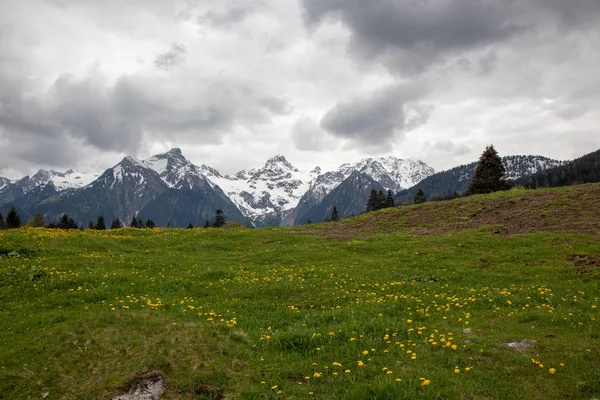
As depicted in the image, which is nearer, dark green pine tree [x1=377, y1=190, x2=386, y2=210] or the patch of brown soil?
the patch of brown soil

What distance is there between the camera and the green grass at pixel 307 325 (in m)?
8.68

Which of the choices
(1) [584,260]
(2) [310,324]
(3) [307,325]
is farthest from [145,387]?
(1) [584,260]

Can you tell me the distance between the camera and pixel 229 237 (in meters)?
35.9

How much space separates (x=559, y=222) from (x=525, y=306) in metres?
19.9

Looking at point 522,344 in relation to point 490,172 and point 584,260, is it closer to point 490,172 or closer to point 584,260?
point 584,260

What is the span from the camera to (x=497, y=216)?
35.0 metres

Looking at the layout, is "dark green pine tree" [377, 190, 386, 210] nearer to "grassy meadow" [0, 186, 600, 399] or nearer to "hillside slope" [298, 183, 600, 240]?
"hillside slope" [298, 183, 600, 240]

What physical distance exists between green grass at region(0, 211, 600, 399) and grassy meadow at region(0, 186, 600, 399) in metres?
0.05

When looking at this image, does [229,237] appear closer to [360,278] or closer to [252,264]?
[252,264]

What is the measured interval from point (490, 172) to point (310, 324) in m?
60.2

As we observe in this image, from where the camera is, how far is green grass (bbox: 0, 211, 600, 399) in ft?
28.5

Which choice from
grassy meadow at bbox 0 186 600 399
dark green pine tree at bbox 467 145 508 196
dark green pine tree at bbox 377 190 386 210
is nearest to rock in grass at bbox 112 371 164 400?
grassy meadow at bbox 0 186 600 399

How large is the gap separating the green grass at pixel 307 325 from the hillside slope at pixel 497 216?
5.96m

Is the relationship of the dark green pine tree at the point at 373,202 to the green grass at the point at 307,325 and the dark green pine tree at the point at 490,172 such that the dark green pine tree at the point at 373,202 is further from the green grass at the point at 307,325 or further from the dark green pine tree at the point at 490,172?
the green grass at the point at 307,325
